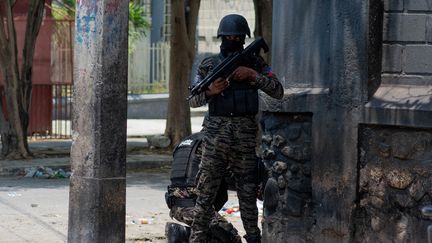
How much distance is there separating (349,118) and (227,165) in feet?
3.84

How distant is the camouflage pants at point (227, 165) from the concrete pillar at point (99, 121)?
39.8 inches

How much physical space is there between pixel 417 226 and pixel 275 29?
6.27ft

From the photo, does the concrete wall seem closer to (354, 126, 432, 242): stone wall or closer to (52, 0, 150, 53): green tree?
(354, 126, 432, 242): stone wall

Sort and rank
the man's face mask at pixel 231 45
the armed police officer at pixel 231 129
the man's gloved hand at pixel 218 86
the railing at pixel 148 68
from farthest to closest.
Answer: the railing at pixel 148 68
the man's face mask at pixel 231 45
the armed police officer at pixel 231 129
the man's gloved hand at pixel 218 86

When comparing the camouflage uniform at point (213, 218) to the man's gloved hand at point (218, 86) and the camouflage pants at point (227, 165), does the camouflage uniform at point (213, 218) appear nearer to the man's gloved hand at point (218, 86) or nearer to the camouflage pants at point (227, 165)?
the camouflage pants at point (227, 165)

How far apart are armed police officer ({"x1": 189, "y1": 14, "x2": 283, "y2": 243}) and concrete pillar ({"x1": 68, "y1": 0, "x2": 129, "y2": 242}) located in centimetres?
101

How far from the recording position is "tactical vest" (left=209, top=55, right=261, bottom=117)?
7497 mm

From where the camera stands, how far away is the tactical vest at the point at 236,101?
7.50m

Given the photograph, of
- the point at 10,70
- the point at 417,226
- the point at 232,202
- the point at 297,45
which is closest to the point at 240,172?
the point at 297,45

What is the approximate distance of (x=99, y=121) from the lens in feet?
21.7

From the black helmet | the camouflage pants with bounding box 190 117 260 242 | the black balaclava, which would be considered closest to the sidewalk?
the camouflage pants with bounding box 190 117 260 242

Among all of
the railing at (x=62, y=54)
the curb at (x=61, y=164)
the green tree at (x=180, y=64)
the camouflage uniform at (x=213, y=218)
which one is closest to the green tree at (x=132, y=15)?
the railing at (x=62, y=54)

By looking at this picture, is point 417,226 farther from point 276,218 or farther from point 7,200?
point 7,200

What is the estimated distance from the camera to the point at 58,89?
21.1 metres
